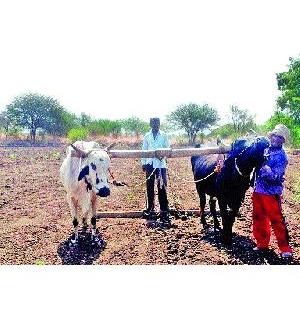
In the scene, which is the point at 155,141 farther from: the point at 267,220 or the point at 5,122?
the point at 5,122

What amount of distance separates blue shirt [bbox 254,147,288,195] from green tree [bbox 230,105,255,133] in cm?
234

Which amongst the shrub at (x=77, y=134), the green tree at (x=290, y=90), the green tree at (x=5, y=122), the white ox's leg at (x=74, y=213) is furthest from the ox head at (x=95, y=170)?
the green tree at (x=290, y=90)

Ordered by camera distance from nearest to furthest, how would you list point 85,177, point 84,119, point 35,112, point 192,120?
point 85,177, point 84,119, point 35,112, point 192,120

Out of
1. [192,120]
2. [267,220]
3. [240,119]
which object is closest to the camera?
[267,220]

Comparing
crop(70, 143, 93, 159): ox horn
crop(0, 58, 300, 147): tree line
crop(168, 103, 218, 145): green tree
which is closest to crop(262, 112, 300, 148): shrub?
crop(0, 58, 300, 147): tree line

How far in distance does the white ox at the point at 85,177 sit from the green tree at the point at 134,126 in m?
1.14

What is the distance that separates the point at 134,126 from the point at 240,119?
5.80ft

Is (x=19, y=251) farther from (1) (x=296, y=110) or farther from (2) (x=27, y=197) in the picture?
(1) (x=296, y=110)

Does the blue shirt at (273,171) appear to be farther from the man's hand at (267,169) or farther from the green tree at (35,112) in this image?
the green tree at (35,112)

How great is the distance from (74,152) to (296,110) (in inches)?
237

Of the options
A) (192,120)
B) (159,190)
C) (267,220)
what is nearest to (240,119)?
(159,190)

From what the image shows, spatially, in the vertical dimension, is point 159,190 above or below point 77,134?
below

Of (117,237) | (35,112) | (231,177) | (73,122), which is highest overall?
(35,112)

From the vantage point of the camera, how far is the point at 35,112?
7.57 m
